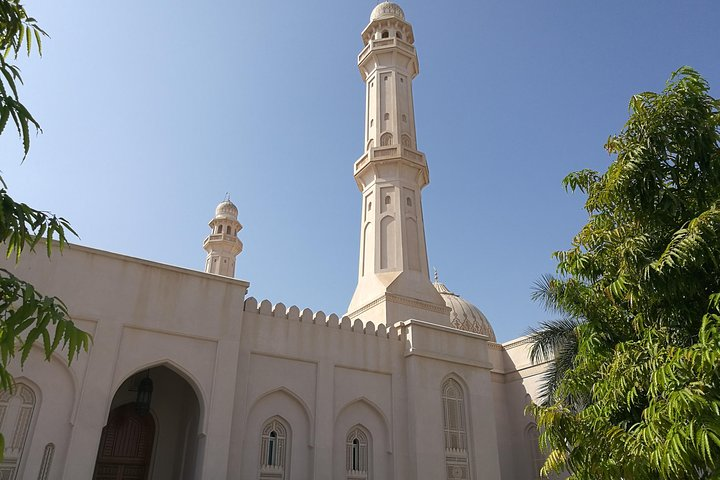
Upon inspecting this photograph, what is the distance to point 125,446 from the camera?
1200 cm

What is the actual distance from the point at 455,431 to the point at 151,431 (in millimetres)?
Result: 7134

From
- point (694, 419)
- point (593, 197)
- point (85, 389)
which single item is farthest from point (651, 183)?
point (85, 389)

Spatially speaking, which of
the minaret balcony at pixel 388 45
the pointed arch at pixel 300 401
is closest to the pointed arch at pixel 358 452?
the pointed arch at pixel 300 401

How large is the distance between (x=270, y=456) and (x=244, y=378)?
1673 millimetres

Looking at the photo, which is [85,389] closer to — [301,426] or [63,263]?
[63,263]

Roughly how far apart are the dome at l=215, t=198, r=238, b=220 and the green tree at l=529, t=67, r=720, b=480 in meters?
24.8

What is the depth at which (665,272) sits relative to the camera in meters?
6.50

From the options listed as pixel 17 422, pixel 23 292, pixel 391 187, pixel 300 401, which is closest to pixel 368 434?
pixel 300 401

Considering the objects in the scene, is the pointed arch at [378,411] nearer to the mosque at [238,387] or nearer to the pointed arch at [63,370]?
the mosque at [238,387]

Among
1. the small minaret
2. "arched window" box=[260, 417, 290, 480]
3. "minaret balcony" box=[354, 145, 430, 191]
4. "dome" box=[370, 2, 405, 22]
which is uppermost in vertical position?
"dome" box=[370, 2, 405, 22]

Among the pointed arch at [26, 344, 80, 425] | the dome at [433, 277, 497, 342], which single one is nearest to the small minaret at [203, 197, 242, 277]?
the dome at [433, 277, 497, 342]

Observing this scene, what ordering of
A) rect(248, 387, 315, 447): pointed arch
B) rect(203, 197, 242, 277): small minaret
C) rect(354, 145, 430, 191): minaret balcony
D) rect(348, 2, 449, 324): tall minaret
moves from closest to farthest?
rect(248, 387, 315, 447): pointed arch, rect(348, 2, 449, 324): tall minaret, rect(354, 145, 430, 191): minaret balcony, rect(203, 197, 242, 277): small minaret

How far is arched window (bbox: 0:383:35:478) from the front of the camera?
895cm

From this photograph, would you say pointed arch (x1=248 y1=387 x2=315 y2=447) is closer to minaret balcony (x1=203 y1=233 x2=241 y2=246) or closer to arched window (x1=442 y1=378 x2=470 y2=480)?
arched window (x1=442 y1=378 x2=470 y2=480)
